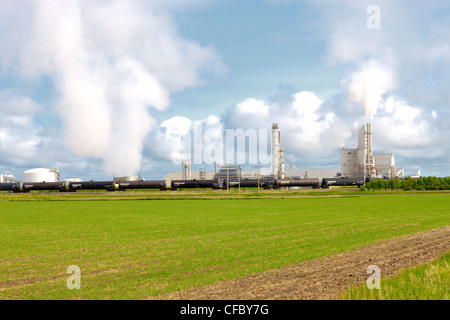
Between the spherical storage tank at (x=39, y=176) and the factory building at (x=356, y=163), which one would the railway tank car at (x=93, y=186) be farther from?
the spherical storage tank at (x=39, y=176)

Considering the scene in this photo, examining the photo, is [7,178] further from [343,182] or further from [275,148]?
[343,182]

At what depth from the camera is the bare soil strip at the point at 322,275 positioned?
32.8ft

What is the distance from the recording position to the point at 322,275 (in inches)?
468

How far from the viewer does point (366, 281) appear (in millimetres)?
11094

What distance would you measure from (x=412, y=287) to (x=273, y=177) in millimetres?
122690

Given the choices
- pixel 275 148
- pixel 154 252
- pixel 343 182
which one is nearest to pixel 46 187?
pixel 275 148

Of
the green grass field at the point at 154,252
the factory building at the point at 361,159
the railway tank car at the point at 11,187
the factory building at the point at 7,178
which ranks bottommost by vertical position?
the railway tank car at the point at 11,187

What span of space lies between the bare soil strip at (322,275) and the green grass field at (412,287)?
51 cm

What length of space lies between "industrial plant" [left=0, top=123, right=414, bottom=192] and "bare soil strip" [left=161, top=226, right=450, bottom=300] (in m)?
84.7

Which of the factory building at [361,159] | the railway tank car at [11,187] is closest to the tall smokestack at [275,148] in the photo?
the factory building at [361,159]

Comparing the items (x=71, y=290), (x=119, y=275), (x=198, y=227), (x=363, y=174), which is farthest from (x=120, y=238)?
(x=363, y=174)

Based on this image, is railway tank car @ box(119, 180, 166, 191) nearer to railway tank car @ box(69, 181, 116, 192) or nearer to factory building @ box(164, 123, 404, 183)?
railway tank car @ box(69, 181, 116, 192)

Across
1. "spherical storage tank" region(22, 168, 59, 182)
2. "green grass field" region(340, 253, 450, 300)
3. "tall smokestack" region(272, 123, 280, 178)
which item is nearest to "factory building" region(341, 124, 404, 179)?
"tall smokestack" region(272, 123, 280, 178)

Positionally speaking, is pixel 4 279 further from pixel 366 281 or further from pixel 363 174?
pixel 363 174
